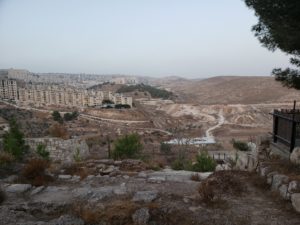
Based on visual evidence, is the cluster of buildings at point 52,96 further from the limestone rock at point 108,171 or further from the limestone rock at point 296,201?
the limestone rock at point 296,201

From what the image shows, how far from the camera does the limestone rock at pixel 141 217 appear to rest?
4988mm

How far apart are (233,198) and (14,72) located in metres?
201

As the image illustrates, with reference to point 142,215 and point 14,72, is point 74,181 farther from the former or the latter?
point 14,72

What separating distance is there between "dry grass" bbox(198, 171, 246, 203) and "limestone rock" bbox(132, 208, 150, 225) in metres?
1.45

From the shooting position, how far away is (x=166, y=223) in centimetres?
506

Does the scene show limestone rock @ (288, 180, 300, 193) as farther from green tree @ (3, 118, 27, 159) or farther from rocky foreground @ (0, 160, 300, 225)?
green tree @ (3, 118, 27, 159)

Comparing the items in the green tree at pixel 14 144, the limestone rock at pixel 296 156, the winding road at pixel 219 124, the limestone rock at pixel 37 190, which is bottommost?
the winding road at pixel 219 124

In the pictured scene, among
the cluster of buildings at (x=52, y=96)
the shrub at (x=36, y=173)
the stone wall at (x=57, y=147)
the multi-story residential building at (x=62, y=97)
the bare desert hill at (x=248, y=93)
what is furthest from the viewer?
the bare desert hill at (x=248, y=93)

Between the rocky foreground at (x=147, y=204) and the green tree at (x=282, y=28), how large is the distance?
372 centimetres

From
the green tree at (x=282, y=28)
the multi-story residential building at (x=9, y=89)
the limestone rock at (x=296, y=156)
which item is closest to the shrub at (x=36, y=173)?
the limestone rock at (x=296, y=156)

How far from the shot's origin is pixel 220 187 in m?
6.81

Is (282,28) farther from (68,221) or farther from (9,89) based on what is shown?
(9,89)

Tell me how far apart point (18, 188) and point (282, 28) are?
26.3 feet

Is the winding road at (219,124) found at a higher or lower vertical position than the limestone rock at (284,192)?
lower
